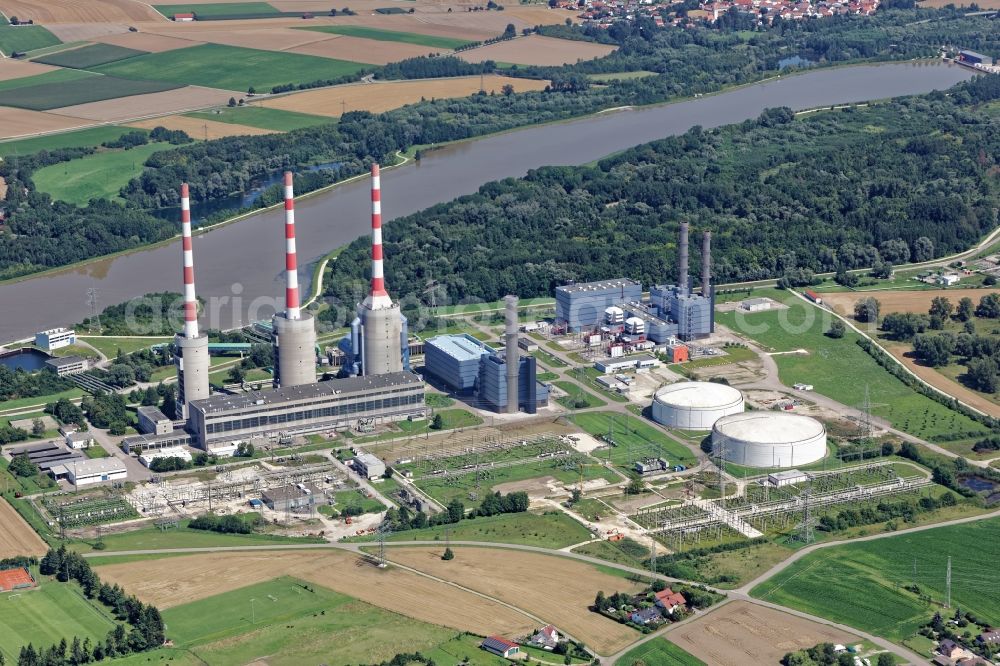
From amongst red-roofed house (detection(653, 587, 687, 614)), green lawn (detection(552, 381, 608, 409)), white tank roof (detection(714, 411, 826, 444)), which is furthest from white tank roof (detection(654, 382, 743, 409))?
red-roofed house (detection(653, 587, 687, 614))

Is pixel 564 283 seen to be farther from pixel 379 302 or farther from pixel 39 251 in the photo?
pixel 39 251

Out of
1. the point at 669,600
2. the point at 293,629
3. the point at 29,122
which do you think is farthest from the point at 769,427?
the point at 29,122

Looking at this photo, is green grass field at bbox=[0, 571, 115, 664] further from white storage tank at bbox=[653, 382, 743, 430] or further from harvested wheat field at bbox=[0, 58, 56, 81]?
harvested wheat field at bbox=[0, 58, 56, 81]

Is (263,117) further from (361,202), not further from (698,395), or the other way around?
(698,395)

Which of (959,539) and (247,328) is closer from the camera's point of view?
(959,539)

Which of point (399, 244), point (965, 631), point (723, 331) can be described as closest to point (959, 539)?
point (965, 631)
